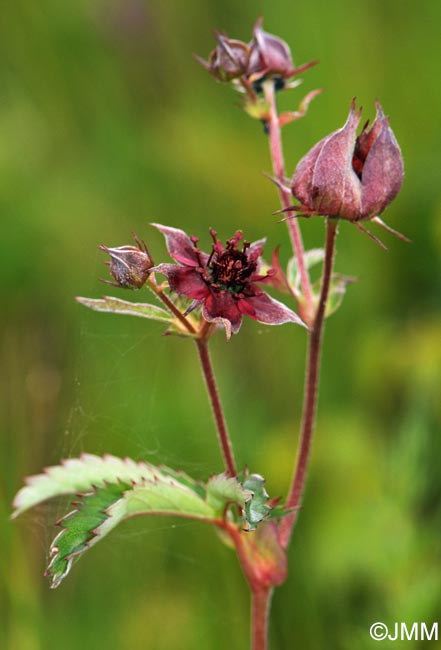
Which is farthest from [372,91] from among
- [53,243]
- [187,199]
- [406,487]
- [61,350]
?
[406,487]

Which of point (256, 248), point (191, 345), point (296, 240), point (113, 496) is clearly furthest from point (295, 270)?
point (191, 345)

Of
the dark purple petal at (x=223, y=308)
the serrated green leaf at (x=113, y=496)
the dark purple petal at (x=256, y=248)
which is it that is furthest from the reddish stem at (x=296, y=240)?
the serrated green leaf at (x=113, y=496)

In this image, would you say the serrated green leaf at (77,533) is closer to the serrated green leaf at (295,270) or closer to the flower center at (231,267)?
the flower center at (231,267)

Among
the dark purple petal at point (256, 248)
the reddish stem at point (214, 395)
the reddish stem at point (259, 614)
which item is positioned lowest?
the reddish stem at point (259, 614)

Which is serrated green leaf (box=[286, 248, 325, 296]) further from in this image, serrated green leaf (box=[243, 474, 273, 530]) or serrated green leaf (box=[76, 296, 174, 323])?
serrated green leaf (box=[243, 474, 273, 530])

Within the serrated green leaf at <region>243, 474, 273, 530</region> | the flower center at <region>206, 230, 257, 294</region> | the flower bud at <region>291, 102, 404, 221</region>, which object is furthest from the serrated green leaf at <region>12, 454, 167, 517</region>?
the flower bud at <region>291, 102, 404, 221</region>

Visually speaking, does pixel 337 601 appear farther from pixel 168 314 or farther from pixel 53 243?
pixel 53 243
